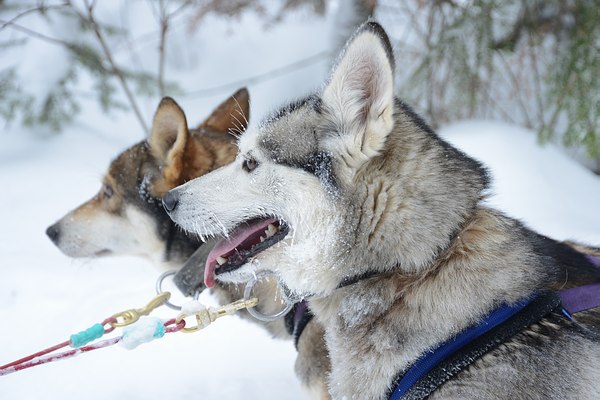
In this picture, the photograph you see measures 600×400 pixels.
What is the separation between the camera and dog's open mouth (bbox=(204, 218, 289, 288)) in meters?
1.92

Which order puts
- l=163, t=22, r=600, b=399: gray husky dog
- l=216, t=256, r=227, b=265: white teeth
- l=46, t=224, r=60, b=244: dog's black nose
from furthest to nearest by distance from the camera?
1. l=46, t=224, r=60, b=244: dog's black nose
2. l=216, t=256, r=227, b=265: white teeth
3. l=163, t=22, r=600, b=399: gray husky dog

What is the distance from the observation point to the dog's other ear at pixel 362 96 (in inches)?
63.4

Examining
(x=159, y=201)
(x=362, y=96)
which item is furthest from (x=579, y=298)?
(x=159, y=201)

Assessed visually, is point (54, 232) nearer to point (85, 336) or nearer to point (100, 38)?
point (85, 336)

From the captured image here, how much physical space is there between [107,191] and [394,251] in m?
1.92

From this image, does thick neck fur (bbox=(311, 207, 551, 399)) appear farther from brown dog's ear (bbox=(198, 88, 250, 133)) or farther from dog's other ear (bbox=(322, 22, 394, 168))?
brown dog's ear (bbox=(198, 88, 250, 133))

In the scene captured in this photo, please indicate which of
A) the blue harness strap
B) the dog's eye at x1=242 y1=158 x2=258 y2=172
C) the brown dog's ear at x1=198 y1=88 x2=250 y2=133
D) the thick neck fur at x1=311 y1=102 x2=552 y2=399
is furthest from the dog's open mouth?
the brown dog's ear at x1=198 y1=88 x2=250 y2=133

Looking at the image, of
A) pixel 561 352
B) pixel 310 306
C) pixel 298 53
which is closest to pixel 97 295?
pixel 310 306

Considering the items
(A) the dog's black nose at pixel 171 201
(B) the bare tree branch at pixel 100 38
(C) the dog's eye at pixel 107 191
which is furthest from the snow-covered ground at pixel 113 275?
(B) the bare tree branch at pixel 100 38

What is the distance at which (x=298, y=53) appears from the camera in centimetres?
1098

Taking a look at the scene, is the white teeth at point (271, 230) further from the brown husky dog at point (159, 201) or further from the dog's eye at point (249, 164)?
the brown husky dog at point (159, 201)

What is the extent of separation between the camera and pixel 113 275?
14.6 feet

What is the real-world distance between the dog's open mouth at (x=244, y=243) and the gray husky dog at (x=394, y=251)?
12 mm

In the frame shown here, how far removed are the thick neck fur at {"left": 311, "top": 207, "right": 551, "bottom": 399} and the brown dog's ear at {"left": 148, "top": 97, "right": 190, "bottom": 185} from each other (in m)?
1.25
